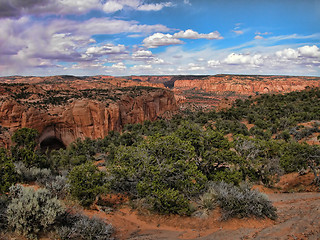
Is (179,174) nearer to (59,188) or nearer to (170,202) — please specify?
(170,202)

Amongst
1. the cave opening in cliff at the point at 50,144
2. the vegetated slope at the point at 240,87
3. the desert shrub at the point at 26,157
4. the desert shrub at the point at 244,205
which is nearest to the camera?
the desert shrub at the point at 244,205

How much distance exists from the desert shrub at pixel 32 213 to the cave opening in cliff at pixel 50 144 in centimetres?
3323

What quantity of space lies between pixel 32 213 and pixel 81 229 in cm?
138

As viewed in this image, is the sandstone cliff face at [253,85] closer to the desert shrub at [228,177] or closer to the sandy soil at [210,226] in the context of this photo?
the desert shrub at [228,177]

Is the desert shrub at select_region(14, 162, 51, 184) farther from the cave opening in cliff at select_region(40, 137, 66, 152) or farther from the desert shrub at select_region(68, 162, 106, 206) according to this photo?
the cave opening in cliff at select_region(40, 137, 66, 152)

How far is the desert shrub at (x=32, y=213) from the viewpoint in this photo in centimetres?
536

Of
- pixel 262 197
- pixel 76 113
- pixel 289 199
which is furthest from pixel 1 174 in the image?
pixel 76 113

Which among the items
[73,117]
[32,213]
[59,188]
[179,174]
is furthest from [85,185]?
[73,117]

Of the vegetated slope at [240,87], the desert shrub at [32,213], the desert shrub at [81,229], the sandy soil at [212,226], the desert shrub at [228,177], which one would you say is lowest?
the sandy soil at [212,226]

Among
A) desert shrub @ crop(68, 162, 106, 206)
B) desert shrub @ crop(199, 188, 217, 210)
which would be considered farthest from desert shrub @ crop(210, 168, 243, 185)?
desert shrub @ crop(68, 162, 106, 206)

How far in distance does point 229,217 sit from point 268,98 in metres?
46.9

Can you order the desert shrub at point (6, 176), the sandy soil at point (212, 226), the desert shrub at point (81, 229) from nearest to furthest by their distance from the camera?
the desert shrub at point (81, 229), the sandy soil at point (212, 226), the desert shrub at point (6, 176)

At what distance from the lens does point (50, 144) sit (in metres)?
38.3

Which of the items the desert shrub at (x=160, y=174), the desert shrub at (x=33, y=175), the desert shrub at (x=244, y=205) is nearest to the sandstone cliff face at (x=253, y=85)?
the desert shrub at (x=160, y=174)
